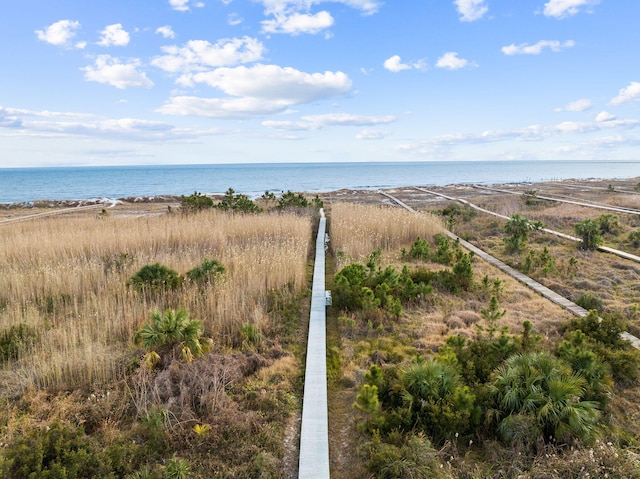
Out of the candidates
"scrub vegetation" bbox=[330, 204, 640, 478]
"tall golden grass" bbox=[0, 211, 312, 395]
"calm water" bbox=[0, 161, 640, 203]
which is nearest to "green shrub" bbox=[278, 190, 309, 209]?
"tall golden grass" bbox=[0, 211, 312, 395]

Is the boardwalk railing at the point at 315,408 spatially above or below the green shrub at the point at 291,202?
below

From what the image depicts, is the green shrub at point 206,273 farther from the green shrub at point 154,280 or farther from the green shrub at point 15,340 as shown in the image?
the green shrub at point 15,340

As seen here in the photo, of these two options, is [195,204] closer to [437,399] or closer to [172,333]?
[172,333]

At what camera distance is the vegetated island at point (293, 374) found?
3.29m

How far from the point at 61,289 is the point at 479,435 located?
7405 millimetres

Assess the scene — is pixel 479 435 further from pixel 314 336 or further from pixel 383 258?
pixel 383 258


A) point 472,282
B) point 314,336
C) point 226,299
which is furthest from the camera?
point 472,282

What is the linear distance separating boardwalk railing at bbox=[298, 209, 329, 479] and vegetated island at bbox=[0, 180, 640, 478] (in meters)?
0.14

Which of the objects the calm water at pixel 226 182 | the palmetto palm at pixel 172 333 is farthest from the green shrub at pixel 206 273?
the calm water at pixel 226 182

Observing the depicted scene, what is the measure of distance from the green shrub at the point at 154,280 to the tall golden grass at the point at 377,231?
4.58 meters

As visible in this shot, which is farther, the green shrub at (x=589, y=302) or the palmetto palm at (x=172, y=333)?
the green shrub at (x=589, y=302)

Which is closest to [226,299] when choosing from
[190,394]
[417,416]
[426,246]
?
[190,394]

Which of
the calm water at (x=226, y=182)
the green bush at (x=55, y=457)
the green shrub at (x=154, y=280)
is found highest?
the calm water at (x=226, y=182)

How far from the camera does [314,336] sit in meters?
5.67
